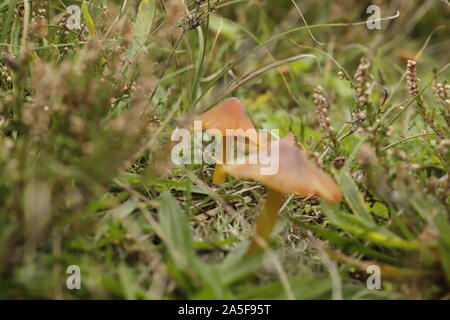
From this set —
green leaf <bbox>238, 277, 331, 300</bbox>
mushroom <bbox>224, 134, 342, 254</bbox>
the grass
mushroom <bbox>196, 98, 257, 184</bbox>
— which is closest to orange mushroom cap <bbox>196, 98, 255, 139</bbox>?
mushroom <bbox>196, 98, 257, 184</bbox>

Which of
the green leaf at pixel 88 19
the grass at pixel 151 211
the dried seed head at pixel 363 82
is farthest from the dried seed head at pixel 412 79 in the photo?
the green leaf at pixel 88 19

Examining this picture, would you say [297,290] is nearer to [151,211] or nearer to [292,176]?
[292,176]

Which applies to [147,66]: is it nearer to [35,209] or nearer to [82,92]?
[82,92]

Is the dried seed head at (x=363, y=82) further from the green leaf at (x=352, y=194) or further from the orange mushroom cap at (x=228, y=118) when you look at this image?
the orange mushroom cap at (x=228, y=118)

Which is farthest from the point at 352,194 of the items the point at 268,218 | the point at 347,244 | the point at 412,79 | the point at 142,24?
the point at 142,24

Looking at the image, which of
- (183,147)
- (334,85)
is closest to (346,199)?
(183,147)

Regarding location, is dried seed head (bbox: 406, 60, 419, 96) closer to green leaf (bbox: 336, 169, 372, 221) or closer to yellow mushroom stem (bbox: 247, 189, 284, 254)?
green leaf (bbox: 336, 169, 372, 221)
